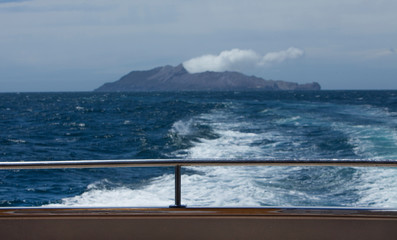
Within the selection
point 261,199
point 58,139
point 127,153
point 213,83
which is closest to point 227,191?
point 261,199

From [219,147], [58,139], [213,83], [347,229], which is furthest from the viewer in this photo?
[213,83]

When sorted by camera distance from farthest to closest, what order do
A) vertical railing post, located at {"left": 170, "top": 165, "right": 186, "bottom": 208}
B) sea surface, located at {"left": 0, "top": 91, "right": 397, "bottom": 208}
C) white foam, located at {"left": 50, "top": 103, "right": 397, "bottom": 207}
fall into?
sea surface, located at {"left": 0, "top": 91, "right": 397, "bottom": 208} < white foam, located at {"left": 50, "top": 103, "right": 397, "bottom": 207} < vertical railing post, located at {"left": 170, "top": 165, "right": 186, "bottom": 208}

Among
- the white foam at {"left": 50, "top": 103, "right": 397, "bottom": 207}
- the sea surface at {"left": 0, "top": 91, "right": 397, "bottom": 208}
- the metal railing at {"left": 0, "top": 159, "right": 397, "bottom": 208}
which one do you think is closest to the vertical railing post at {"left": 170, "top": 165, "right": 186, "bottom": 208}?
the metal railing at {"left": 0, "top": 159, "right": 397, "bottom": 208}

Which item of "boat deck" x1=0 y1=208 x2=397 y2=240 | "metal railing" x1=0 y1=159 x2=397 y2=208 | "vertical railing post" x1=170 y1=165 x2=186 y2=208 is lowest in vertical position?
"boat deck" x1=0 y1=208 x2=397 y2=240

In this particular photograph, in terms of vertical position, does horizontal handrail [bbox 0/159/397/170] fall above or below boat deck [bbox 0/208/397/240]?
above

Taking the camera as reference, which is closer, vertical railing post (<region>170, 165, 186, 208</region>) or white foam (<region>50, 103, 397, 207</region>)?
vertical railing post (<region>170, 165, 186, 208</region>)

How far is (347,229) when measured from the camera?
2.60 m

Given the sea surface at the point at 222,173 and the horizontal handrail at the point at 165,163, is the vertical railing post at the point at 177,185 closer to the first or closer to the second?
the horizontal handrail at the point at 165,163

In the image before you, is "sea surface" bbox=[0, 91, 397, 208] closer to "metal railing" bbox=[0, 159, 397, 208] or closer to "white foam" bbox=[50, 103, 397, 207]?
"white foam" bbox=[50, 103, 397, 207]

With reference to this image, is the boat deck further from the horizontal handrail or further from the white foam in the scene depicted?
the white foam

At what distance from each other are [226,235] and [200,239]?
0.14 m

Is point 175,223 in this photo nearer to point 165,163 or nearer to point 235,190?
point 165,163

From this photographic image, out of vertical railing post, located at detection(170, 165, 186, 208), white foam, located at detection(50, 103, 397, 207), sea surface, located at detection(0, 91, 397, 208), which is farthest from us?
sea surface, located at detection(0, 91, 397, 208)

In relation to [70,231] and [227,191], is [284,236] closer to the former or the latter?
[70,231]
